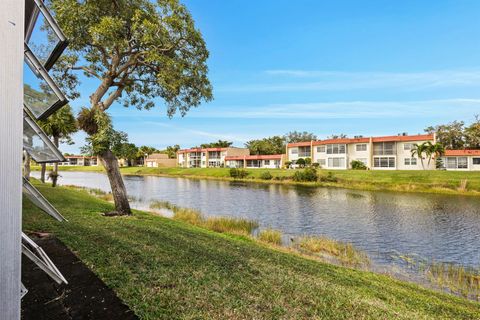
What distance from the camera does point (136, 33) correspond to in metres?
11.2

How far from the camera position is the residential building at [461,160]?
47.0 meters

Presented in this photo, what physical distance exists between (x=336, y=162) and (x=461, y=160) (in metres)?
20.9

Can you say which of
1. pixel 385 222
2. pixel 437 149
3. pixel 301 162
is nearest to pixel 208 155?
pixel 301 162

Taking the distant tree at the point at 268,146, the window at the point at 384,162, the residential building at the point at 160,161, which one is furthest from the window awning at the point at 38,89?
the residential building at the point at 160,161

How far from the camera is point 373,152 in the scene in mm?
55781

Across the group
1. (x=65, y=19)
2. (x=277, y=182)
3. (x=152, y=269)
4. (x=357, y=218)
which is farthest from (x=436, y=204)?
(x=65, y=19)

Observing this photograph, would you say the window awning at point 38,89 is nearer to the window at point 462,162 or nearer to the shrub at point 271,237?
the shrub at point 271,237

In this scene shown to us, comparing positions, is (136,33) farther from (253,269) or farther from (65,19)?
(253,269)

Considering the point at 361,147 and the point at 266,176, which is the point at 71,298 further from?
the point at 361,147

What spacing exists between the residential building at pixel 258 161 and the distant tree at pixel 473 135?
131ft

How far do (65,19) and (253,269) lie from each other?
11208 mm

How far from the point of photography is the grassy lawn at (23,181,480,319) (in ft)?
13.7

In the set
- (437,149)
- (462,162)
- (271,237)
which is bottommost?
(271,237)

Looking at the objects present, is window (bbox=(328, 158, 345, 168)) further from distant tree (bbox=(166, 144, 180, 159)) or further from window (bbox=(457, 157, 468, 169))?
distant tree (bbox=(166, 144, 180, 159))
